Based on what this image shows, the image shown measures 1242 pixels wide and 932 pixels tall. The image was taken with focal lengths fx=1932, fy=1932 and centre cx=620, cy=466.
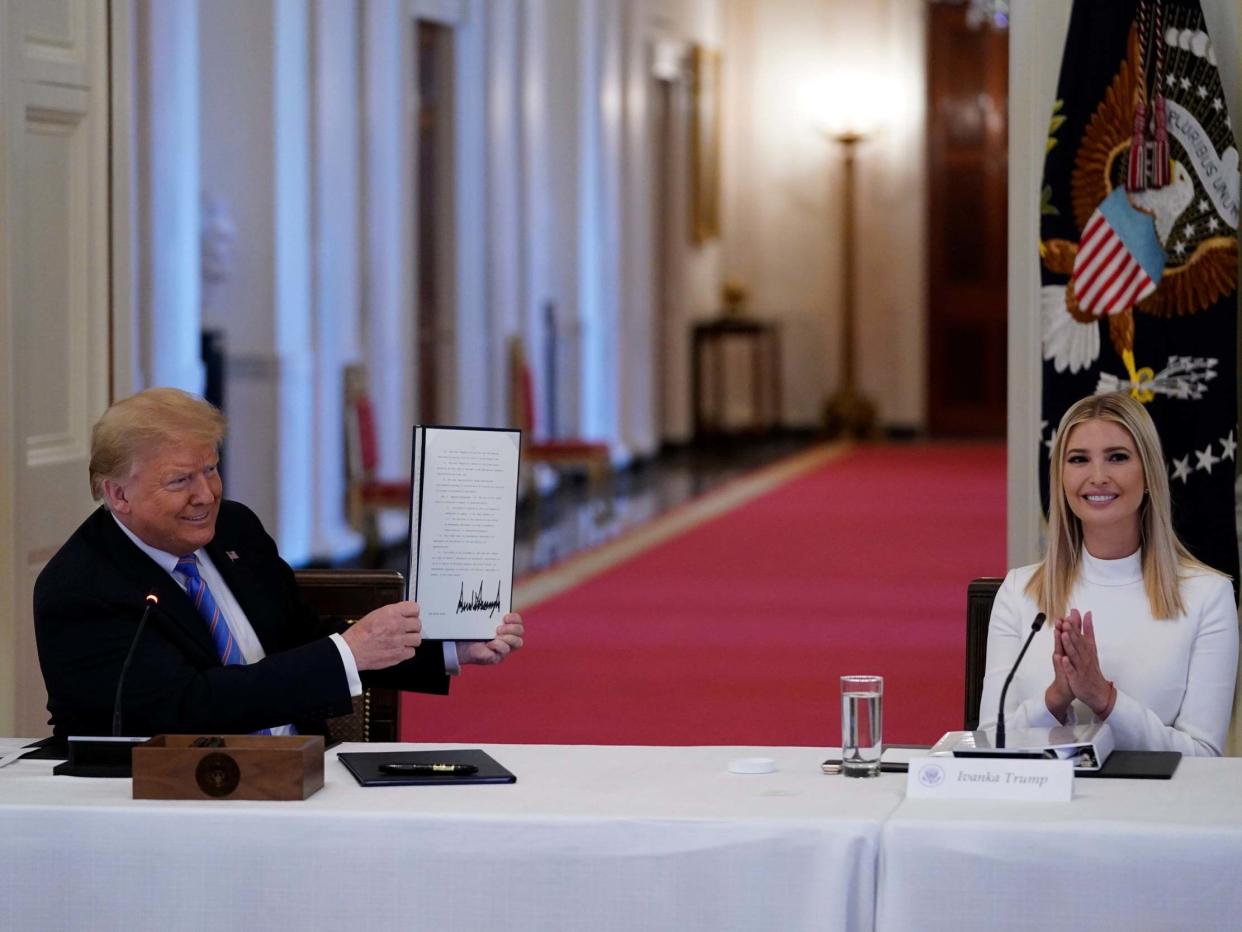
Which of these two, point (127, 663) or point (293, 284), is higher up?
point (293, 284)

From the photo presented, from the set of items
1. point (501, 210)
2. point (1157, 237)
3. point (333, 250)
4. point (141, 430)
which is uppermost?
point (501, 210)

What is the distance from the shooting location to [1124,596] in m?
3.32

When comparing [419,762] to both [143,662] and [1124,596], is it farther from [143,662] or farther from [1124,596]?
[1124,596]

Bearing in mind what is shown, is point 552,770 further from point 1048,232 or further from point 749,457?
point 749,457

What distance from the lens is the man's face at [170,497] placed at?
312 cm

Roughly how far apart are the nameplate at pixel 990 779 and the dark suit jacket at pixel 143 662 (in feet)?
3.15

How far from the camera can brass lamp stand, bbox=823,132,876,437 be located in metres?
17.8

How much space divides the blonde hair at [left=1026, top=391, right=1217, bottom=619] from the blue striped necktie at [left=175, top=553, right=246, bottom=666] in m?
1.38

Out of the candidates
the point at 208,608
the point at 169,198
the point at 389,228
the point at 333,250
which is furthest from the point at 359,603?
the point at 389,228

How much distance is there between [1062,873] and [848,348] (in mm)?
15571

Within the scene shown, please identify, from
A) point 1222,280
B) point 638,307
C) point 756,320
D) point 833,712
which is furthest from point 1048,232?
point 756,320

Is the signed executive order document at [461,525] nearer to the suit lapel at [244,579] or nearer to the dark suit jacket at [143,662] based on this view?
the dark suit jacket at [143,662]

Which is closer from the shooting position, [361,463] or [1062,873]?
[1062,873]

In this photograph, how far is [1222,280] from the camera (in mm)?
4520
